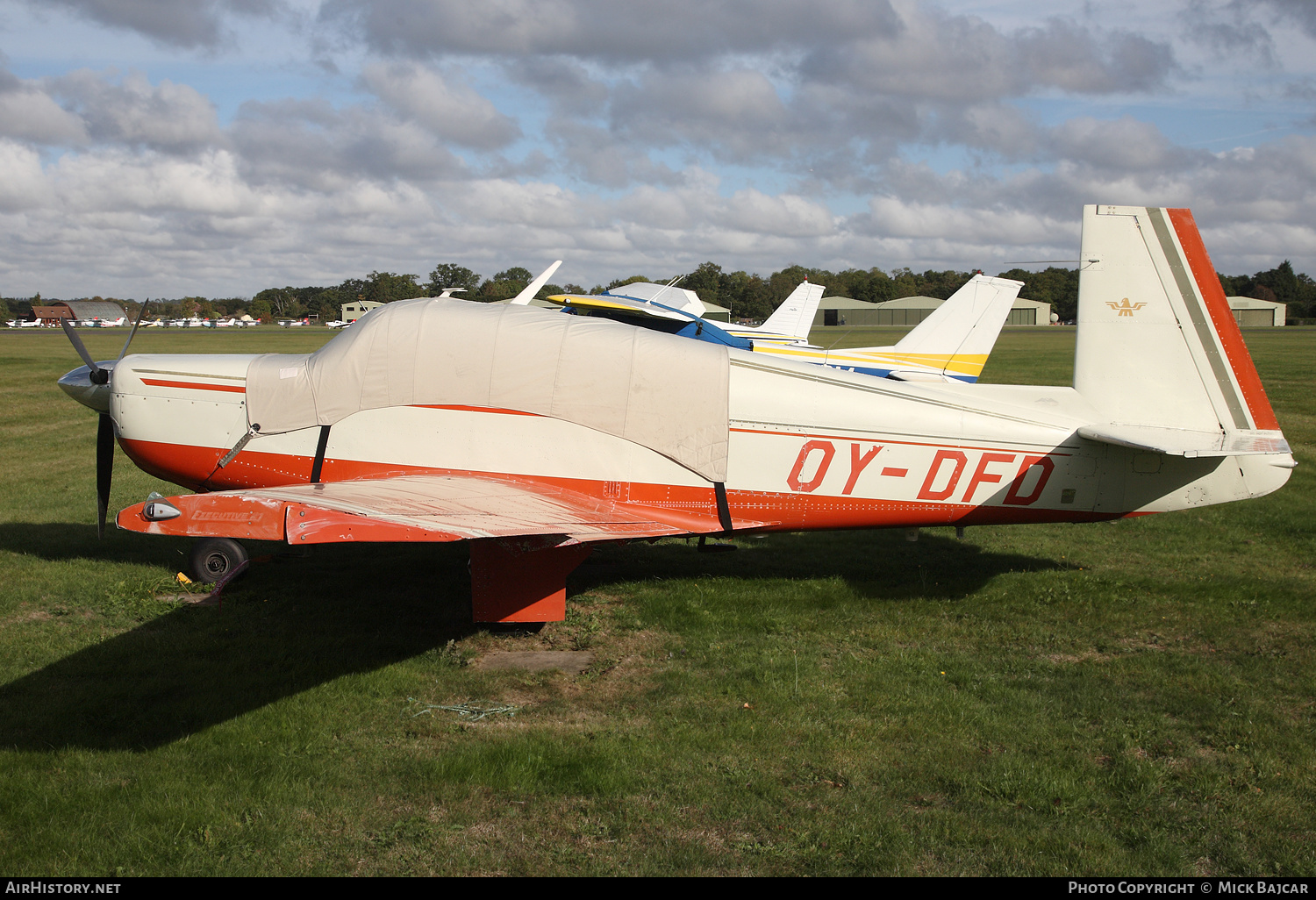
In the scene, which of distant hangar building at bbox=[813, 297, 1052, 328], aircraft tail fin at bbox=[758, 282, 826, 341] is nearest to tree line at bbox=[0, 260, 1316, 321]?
distant hangar building at bbox=[813, 297, 1052, 328]

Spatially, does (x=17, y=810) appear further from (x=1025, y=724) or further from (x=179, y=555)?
(x=1025, y=724)

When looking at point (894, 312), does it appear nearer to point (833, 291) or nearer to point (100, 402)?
point (833, 291)

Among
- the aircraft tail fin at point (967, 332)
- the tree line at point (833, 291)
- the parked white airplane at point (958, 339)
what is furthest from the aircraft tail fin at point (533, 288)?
the tree line at point (833, 291)

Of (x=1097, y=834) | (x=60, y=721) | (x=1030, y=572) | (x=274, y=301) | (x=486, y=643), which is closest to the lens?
(x=1097, y=834)

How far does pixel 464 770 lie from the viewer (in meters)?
4.15

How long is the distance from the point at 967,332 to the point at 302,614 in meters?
12.0

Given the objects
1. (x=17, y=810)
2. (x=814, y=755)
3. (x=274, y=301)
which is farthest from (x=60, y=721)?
(x=274, y=301)

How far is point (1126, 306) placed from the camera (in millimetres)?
6367

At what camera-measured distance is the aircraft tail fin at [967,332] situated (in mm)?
14516

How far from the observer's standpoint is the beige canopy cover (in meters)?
6.11

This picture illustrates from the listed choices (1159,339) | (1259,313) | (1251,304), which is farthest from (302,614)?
(1251,304)

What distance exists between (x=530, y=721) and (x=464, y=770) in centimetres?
70

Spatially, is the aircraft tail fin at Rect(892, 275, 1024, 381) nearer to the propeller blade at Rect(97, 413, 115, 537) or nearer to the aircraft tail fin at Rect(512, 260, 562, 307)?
the aircraft tail fin at Rect(512, 260, 562, 307)
